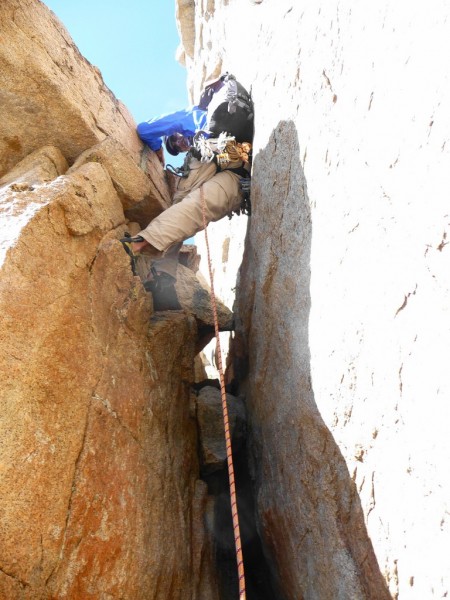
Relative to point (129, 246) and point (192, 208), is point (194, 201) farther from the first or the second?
point (129, 246)

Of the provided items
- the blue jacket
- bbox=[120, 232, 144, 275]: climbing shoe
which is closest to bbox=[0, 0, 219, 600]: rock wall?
bbox=[120, 232, 144, 275]: climbing shoe

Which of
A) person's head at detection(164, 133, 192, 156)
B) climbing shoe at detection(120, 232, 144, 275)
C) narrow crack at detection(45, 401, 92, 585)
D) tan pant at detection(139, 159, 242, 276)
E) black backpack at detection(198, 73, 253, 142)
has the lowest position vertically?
narrow crack at detection(45, 401, 92, 585)

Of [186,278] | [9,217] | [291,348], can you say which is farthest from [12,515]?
[186,278]

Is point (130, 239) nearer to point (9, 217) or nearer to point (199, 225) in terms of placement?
point (199, 225)

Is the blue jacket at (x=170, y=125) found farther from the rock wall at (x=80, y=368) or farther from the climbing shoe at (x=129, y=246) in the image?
the climbing shoe at (x=129, y=246)

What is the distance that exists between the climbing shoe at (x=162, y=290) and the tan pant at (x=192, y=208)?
0.21m

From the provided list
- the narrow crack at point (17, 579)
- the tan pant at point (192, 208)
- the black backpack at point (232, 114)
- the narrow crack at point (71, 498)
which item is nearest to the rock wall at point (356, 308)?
the tan pant at point (192, 208)

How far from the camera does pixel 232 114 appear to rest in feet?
22.4

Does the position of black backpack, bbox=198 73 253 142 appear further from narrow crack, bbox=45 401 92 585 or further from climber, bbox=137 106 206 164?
narrow crack, bbox=45 401 92 585

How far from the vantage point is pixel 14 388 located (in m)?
3.28

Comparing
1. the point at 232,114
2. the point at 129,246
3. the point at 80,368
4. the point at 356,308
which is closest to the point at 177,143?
the point at 232,114

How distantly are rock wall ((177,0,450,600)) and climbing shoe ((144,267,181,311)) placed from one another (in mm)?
1362

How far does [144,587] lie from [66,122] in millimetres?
4797

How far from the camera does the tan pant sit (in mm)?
5918
